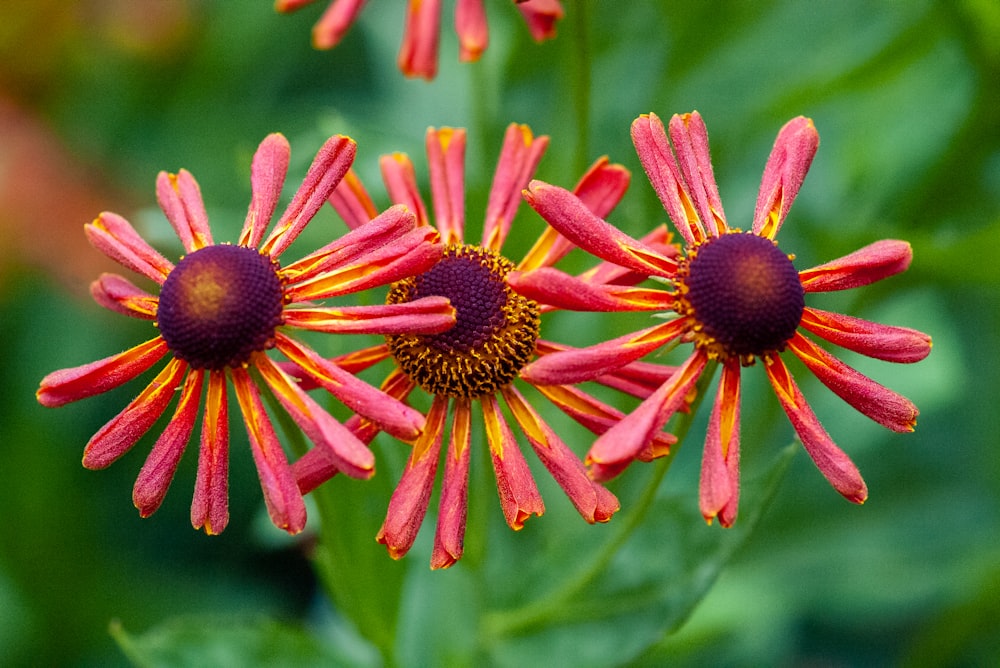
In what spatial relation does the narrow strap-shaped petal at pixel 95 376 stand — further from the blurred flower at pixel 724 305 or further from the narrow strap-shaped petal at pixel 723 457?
the narrow strap-shaped petal at pixel 723 457

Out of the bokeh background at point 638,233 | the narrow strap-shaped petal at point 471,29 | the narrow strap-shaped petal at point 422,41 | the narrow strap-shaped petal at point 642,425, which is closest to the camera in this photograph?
the narrow strap-shaped petal at point 642,425

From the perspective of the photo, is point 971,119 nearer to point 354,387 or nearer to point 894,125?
point 894,125

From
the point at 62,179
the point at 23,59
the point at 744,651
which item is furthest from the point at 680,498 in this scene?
the point at 23,59

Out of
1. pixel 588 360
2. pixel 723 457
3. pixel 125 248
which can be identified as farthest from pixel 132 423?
pixel 723 457

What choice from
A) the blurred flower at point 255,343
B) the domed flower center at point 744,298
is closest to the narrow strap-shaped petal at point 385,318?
the blurred flower at point 255,343

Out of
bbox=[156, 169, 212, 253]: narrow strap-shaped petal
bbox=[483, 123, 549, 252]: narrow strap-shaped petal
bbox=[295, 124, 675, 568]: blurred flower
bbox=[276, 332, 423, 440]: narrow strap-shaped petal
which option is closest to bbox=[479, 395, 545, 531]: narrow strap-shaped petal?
bbox=[295, 124, 675, 568]: blurred flower

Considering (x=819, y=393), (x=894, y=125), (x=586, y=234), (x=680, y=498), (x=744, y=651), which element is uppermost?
(x=586, y=234)
